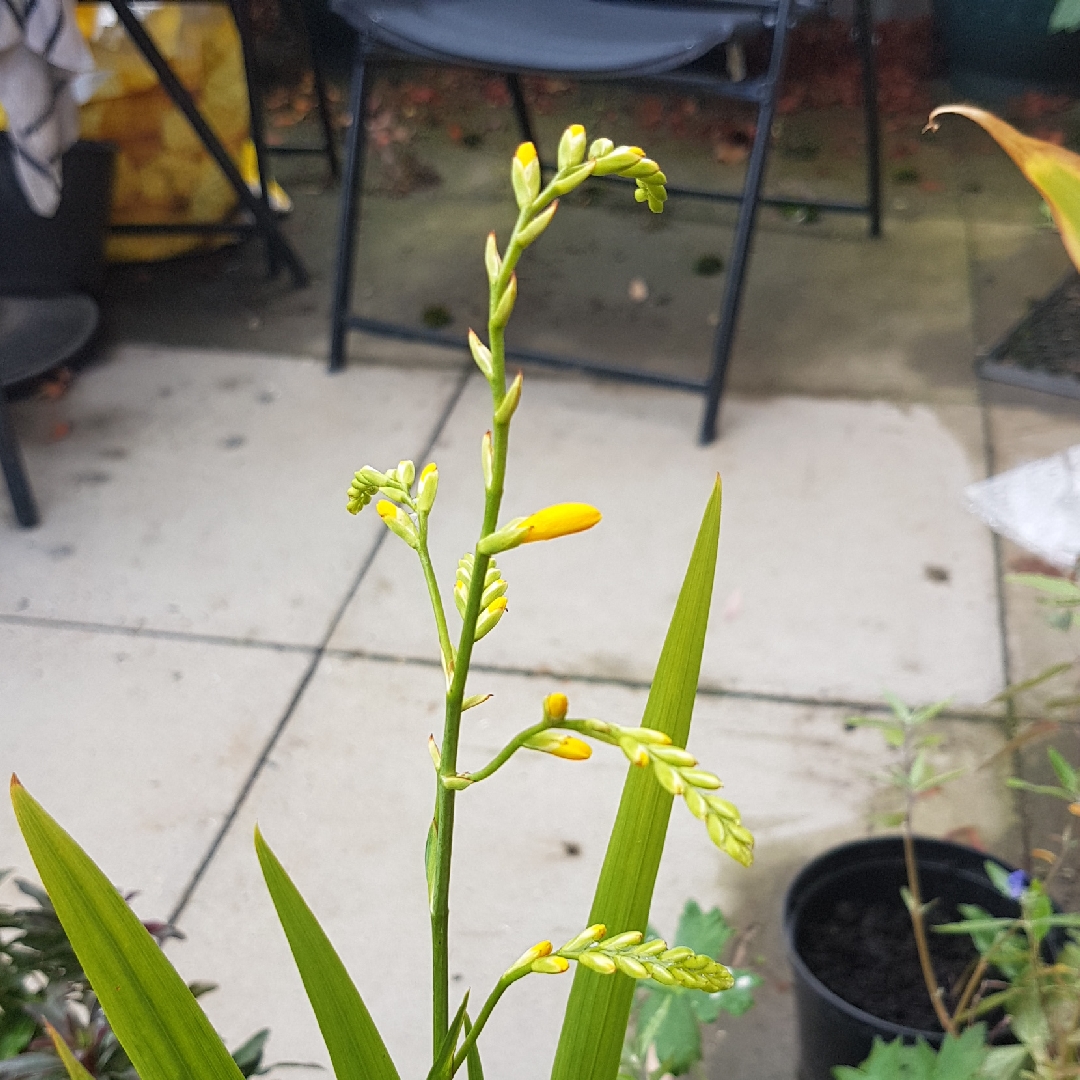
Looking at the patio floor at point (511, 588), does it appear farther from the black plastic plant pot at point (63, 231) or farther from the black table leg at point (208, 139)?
the black plastic plant pot at point (63, 231)

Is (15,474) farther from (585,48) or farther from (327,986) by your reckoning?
(327,986)

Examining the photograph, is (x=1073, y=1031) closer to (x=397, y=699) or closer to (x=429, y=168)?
Answer: (x=397, y=699)

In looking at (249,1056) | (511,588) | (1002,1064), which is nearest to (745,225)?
(511,588)

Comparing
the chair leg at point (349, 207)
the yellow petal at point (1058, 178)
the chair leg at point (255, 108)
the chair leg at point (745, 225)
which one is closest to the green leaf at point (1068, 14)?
the chair leg at point (745, 225)

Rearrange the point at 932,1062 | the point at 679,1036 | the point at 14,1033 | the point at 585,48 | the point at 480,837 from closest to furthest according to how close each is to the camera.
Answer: the point at 14,1033 → the point at 932,1062 → the point at 679,1036 → the point at 480,837 → the point at 585,48

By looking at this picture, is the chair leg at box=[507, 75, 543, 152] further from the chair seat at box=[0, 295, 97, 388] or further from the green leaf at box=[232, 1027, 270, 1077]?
the green leaf at box=[232, 1027, 270, 1077]

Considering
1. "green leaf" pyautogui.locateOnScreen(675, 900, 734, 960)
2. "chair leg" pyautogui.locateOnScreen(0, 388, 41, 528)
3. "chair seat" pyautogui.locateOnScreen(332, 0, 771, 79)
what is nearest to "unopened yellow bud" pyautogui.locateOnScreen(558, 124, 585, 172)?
"green leaf" pyautogui.locateOnScreen(675, 900, 734, 960)
